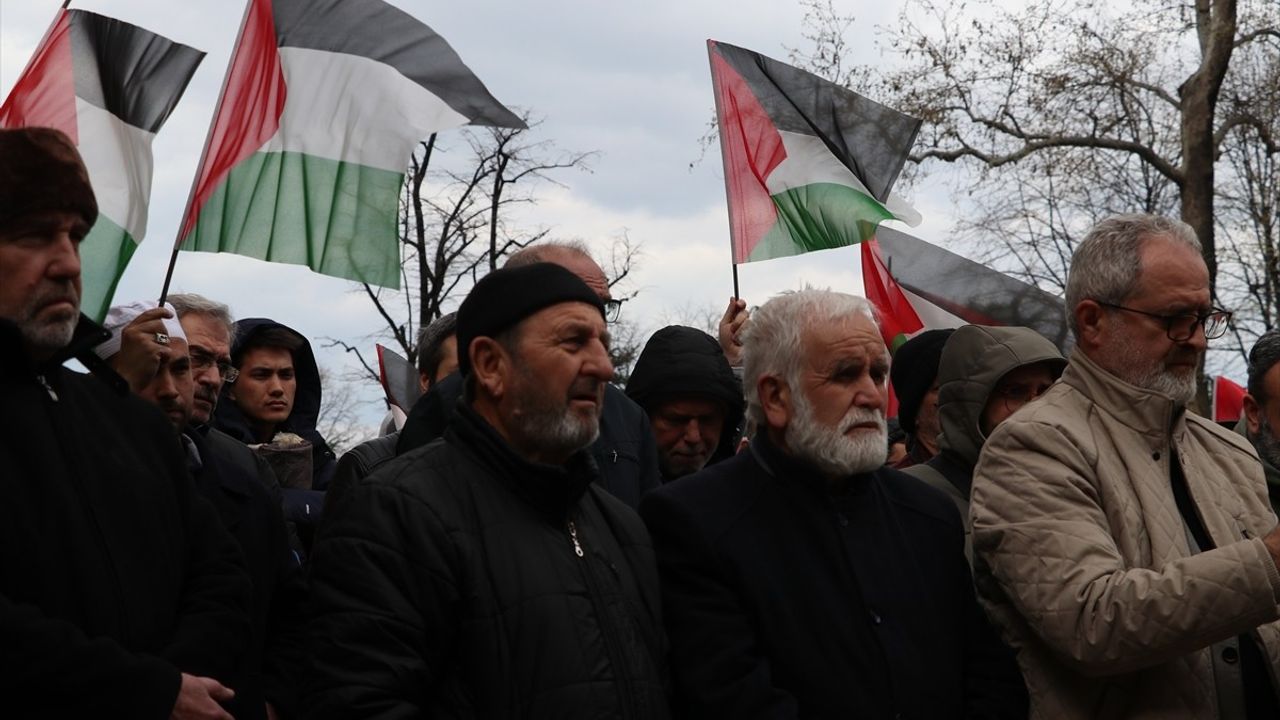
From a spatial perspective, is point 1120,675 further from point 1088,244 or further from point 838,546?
point 1088,244

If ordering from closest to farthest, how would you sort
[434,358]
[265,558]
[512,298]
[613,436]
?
[512,298] → [265,558] → [613,436] → [434,358]

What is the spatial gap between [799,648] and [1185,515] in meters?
1.08

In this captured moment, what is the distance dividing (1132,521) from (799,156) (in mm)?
3910

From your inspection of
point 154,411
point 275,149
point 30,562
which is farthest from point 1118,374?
point 275,149

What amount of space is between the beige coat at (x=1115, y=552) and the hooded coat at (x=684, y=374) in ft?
5.42

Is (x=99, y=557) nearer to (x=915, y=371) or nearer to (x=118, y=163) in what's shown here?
(x=118, y=163)

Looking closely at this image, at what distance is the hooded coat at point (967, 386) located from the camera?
494 cm

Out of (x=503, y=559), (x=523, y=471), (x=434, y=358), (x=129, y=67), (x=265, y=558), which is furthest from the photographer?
(x=434, y=358)

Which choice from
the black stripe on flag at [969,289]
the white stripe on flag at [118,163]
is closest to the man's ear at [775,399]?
the white stripe on flag at [118,163]

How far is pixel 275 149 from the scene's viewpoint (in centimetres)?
573

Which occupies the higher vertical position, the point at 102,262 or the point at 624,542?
the point at 102,262

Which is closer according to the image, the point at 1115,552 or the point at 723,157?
the point at 1115,552

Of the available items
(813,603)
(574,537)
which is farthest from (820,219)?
(574,537)

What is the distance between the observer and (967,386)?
5.07 m
